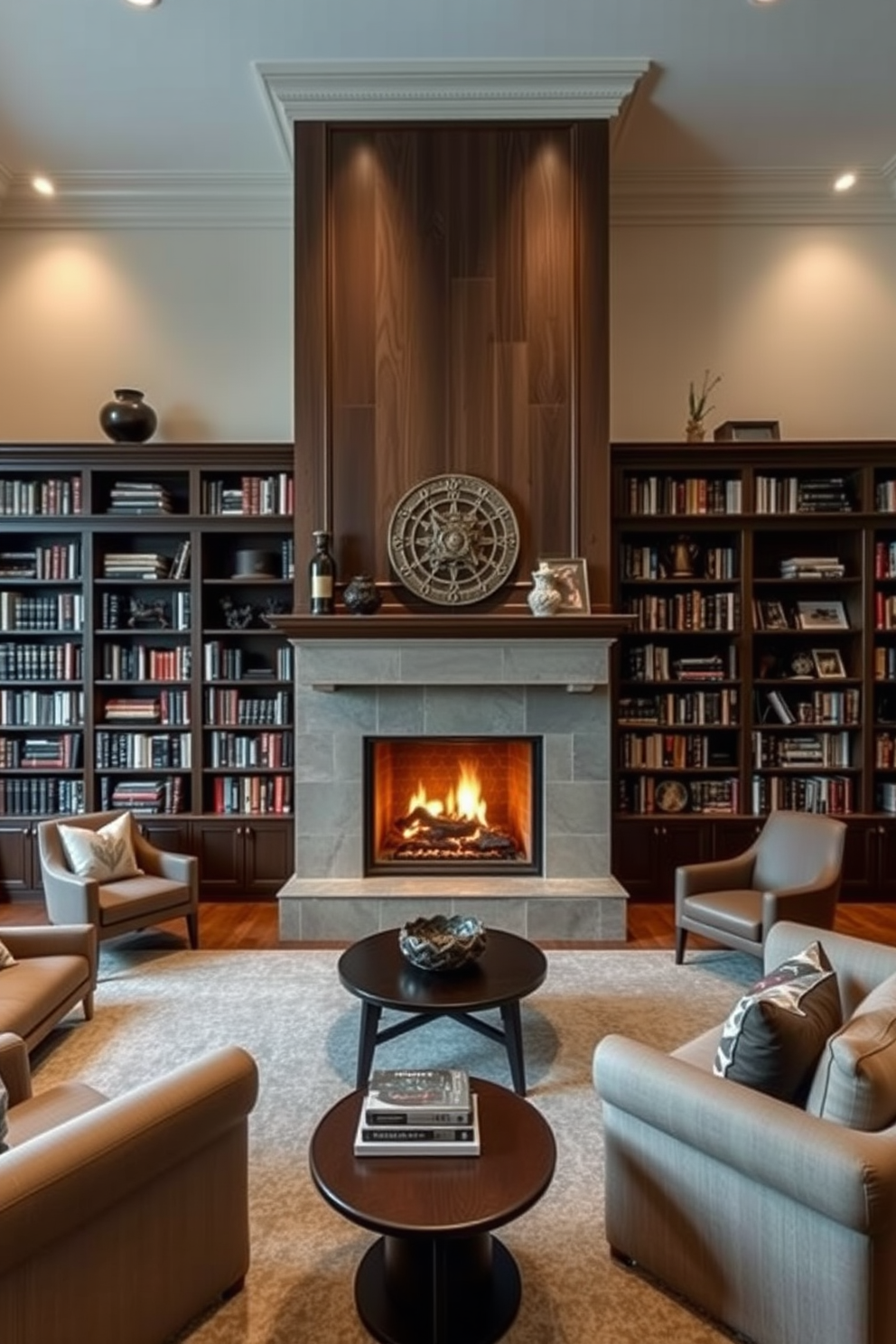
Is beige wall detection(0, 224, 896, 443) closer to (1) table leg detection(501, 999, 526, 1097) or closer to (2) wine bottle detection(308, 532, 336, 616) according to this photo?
(2) wine bottle detection(308, 532, 336, 616)

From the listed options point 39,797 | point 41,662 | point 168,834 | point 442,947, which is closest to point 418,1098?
point 442,947

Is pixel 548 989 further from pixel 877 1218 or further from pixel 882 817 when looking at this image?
pixel 882 817

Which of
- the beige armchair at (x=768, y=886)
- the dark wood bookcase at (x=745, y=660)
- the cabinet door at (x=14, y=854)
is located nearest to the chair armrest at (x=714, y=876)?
the beige armchair at (x=768, y=886)

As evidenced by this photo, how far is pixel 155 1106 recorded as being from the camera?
156 cm

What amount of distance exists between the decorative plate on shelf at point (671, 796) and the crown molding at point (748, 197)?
3.81 m

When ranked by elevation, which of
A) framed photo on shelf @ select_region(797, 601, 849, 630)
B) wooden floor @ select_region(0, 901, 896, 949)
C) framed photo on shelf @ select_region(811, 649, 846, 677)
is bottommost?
wooden floor @ select_region(0, 901, 896, 949)

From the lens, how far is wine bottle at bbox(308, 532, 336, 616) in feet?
13.3

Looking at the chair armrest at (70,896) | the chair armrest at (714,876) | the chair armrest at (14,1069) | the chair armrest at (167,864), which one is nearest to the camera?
the chair armrest at (14,1069)

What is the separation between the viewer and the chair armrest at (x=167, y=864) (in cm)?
395

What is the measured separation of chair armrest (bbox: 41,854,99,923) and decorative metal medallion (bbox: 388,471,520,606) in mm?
2262

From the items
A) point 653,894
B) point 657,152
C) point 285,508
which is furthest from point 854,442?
point 285,508

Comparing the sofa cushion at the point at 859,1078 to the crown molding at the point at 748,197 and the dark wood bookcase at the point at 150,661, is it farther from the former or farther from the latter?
the crown molding at the point at 748,197

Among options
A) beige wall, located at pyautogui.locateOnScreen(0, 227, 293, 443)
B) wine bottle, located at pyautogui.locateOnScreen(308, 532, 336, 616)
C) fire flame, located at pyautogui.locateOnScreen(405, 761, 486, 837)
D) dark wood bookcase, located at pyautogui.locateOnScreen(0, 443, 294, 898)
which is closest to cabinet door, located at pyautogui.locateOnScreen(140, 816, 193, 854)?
dark wood bookcase, located at pyautogui.locateOnScreen(0, 443, 294, 898)

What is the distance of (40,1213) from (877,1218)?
1.56 meters
